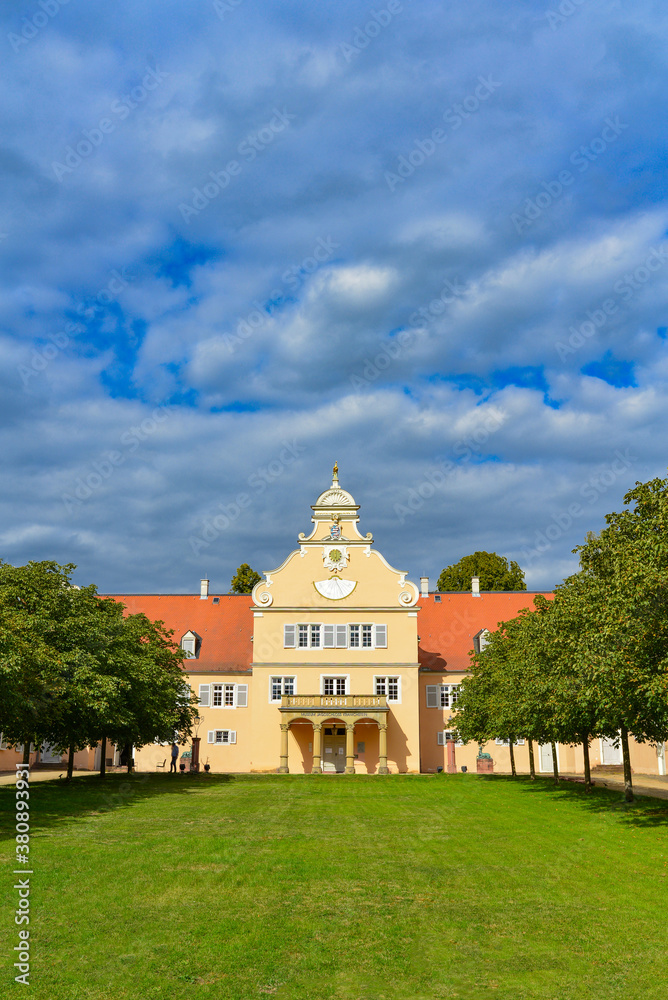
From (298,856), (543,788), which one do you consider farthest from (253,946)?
(543,788)

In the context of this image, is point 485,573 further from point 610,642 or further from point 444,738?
point 610,642

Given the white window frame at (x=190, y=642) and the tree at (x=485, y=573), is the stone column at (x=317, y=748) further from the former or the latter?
the tree at (x=485, y=573)

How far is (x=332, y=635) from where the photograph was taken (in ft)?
174

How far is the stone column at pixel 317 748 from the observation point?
49656mm

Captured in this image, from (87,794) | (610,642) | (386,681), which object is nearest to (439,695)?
(386,681)

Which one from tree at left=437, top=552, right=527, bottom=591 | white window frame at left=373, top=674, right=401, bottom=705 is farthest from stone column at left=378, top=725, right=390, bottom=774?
tree at left=437, top=552, right=527, bottom=591

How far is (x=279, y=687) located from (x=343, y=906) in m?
40.9

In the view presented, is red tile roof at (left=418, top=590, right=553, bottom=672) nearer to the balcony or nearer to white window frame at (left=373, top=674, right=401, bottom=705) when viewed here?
white window frame at (left=373, top=674, right=401, bottom=705)

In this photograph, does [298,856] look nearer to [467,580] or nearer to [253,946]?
[253,946]

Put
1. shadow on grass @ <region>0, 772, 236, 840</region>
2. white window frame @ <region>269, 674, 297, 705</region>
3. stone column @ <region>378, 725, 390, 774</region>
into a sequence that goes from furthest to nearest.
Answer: white window frame @ <region>269, 674, 297, 705</region> → stone column @ <region>378, 725, 390, 774</region> → shadow on grass @ <region>0, 772, 236, 840</region>

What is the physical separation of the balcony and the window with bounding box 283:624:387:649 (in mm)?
3598

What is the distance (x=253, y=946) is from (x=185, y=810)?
53.6 feet

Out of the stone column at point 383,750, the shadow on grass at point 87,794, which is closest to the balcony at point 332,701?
the stone column at point 383,750

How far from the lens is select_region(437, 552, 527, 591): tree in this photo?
7275 cm
